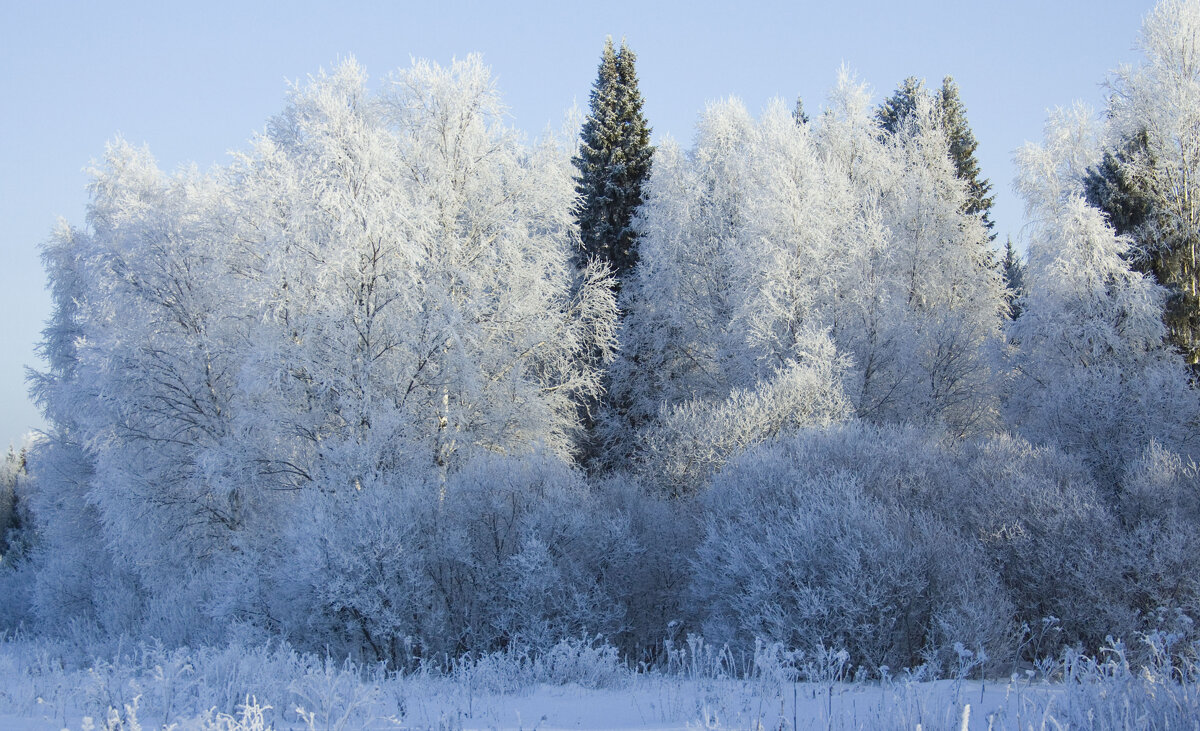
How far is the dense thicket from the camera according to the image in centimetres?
1202

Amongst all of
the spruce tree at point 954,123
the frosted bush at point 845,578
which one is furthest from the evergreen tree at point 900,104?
the frosted bush at point 845,578

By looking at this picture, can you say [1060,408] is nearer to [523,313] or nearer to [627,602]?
[627,602]

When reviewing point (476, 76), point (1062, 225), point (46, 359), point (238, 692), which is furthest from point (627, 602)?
point (46, 359)

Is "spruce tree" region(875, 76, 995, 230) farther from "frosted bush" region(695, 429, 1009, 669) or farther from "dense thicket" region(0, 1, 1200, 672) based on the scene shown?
"frosted bush" region(695, 429, 1009, 669)

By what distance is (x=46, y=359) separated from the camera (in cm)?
2570

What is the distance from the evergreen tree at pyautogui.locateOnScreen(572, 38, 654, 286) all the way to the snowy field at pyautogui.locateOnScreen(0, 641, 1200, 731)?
1741 centimetres

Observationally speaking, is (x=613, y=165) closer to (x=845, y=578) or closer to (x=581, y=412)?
(x=581, y=412)

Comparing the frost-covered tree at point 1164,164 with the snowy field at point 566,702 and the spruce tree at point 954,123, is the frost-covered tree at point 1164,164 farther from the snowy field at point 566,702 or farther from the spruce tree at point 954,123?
the snowy field at point 566,702

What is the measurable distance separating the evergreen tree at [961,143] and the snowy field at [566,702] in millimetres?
25547

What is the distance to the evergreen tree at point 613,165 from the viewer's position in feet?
80.3

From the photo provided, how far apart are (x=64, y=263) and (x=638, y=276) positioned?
17963mm

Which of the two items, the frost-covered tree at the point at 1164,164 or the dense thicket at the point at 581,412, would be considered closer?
the dense thicket at the point at 581,412

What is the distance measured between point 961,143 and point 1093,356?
47.8 feet

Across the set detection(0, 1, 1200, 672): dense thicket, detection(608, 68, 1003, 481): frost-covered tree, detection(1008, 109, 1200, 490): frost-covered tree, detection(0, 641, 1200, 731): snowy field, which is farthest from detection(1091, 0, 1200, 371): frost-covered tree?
detection(0, 641, 1200, 731): snowy field
